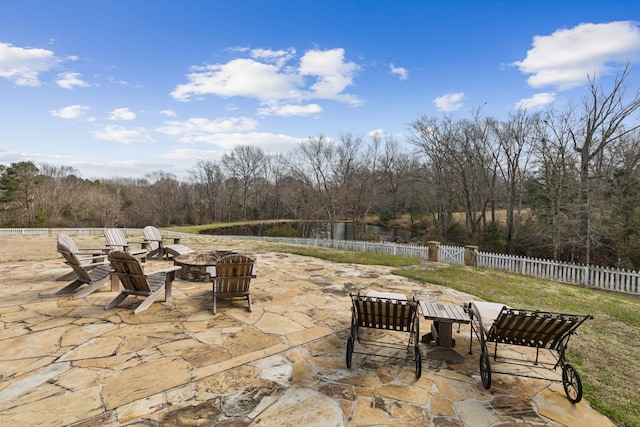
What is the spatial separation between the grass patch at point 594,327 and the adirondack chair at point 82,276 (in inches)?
253

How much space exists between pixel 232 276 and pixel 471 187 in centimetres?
2164

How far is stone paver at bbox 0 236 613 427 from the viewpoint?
7.77ft

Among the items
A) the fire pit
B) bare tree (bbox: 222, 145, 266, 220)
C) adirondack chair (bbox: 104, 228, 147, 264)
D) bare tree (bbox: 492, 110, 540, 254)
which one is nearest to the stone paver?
the fire pit

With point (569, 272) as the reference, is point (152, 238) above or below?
above

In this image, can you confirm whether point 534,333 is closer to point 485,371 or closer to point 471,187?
point 485,371

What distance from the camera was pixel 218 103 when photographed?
2039cm

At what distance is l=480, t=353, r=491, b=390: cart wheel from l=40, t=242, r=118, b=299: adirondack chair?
5.33m

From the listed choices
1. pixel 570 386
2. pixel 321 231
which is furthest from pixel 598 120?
pixel 321 231

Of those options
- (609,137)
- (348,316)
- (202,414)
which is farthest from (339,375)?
(609,137)

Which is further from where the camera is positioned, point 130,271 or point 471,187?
point 471,187

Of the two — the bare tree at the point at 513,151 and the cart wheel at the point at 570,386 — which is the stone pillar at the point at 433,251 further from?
the bare tree at the point at 513,151

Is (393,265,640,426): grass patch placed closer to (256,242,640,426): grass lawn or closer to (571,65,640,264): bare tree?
(256,242,640,426): grass lawn

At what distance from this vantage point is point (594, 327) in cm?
474

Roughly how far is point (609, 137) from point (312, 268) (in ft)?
55.5
